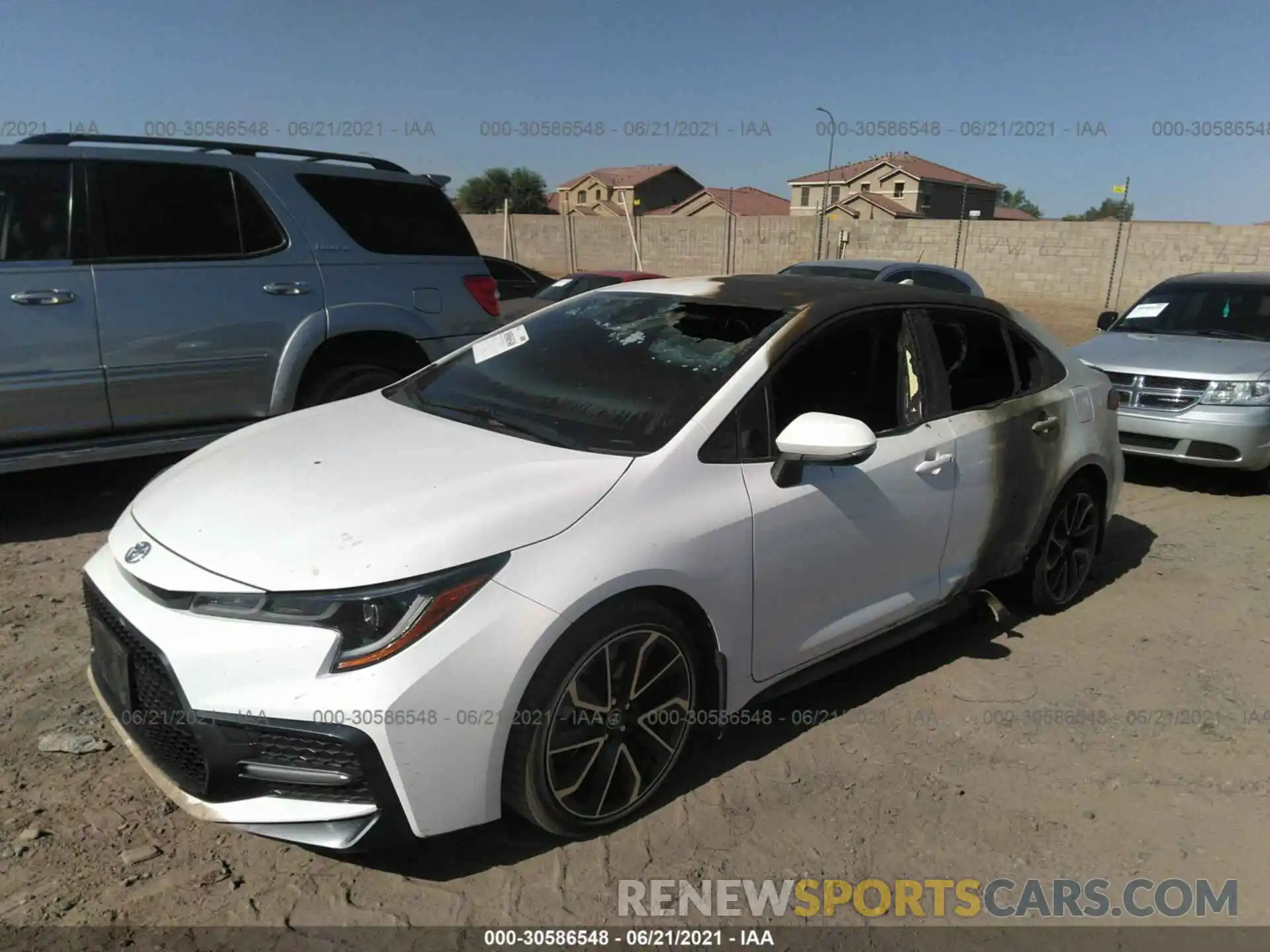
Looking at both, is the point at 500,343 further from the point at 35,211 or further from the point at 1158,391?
the point at 1158,391

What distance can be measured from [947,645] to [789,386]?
1.80m

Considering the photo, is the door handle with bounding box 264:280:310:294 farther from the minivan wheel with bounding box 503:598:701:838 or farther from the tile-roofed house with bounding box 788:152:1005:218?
the tile-roofed house with bounding box 788:152:1005:218

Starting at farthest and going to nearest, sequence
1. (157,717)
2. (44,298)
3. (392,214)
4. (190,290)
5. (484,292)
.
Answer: (484,292), (392,214), (190,290), (44,298), (157,717)

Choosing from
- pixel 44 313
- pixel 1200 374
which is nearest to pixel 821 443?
pixel 44 313

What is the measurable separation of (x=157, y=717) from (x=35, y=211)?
360cm

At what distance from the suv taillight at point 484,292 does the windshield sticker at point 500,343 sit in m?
2.39

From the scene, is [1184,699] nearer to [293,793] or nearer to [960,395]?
[960,395]

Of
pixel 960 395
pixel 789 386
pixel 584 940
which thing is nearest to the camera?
pixel 584 940

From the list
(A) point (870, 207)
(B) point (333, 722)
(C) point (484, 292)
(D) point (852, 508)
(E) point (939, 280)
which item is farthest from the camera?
(A) point (870, 207)

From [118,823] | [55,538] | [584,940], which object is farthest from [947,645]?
[55,538]

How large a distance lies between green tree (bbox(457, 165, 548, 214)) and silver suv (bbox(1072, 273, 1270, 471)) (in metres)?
68.2

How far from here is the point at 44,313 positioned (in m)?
4.62

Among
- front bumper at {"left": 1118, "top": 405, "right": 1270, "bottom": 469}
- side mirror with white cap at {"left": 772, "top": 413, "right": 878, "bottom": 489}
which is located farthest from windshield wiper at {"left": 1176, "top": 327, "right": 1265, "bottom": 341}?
side mirror with white cap at {"left": 772, "top": 413, "right": 878, "bottom": 489}

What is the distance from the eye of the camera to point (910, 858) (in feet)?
9.06
